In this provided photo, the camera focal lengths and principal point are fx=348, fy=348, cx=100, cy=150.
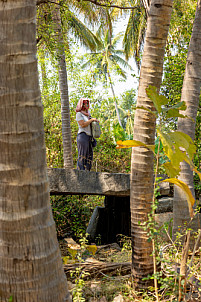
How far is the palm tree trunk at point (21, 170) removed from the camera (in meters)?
1.80

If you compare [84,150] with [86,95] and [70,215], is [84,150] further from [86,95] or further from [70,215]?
[86,95]

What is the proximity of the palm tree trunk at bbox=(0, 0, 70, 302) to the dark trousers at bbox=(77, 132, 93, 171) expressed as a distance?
4913 mm

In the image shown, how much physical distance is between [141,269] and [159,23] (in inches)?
99.9

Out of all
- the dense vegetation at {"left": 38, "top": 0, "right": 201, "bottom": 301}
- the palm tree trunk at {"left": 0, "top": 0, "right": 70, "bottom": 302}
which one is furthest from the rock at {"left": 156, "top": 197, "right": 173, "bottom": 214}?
the palm tree trunk at {"left": 0, "top": 0, "right": 70, "bottom": 302}

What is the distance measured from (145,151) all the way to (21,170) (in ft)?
6.42

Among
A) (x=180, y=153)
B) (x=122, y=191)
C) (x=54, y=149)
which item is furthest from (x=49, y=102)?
(x=180, y=153)

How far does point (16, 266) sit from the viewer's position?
1832mm

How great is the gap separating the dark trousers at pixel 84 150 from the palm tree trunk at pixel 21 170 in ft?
16.1

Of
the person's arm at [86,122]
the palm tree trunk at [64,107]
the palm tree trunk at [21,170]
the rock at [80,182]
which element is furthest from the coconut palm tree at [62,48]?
the palm tree trunk at [21,170]

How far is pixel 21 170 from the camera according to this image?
1811 millimetres

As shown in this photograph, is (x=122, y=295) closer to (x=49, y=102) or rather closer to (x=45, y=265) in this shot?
(x=45, y=265)

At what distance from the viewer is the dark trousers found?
6.80m

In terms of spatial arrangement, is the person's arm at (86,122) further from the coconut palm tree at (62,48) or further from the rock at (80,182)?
the coconut palm tree at (62,48)

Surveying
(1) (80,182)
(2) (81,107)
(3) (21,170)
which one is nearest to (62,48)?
(2) (81,107)
